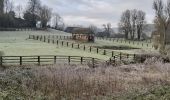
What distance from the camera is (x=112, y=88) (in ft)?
55.5

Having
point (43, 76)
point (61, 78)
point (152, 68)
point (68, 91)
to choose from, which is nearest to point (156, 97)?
point (68, 91)

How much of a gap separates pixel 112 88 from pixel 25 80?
166 inches

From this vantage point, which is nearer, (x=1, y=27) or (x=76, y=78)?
(x=76, y=78)

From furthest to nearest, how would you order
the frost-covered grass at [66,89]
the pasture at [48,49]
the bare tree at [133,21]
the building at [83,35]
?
the bare tree at [133,21], the building at [83,35], the pasture at [48,49], the frost-covered grass at [66,89]

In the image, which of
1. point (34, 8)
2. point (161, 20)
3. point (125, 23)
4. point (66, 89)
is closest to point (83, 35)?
point (161, 20)

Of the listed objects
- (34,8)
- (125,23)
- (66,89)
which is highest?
(34,8)

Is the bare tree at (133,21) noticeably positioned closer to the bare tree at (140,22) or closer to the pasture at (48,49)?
the bare tree at (140,22)

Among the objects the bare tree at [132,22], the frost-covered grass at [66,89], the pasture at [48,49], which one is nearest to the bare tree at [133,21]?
the bare tree at [132,22]

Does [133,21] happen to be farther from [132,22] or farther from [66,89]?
[66,89]

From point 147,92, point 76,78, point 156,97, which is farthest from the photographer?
point 76,78

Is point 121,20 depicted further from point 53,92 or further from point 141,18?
point 53,92

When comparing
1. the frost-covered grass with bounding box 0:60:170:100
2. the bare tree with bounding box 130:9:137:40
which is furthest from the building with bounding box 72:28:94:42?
the frost-covered grass with bounding box 0:60:170:100

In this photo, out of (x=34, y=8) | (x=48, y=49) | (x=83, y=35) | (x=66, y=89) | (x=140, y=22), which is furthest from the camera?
(x=34, y=8)

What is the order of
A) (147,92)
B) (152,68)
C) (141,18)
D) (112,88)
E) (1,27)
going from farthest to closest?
(141,18) → (1,27) → (152,68) → (112,88) → (147,92)
